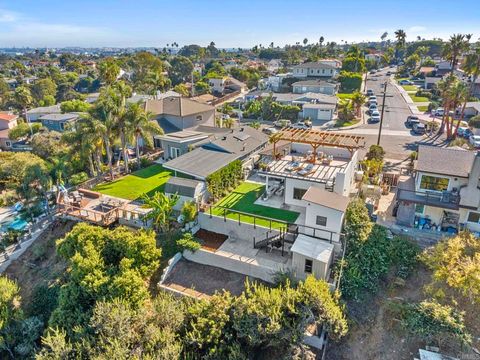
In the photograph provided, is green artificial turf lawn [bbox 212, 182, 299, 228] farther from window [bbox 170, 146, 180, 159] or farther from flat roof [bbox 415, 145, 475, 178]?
window [bbox 170, 146, 180, 159]

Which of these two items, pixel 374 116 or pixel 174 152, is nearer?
pixel 174 152

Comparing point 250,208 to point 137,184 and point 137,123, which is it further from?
point 137,123

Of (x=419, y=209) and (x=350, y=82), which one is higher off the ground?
→ (x=350, y=82)

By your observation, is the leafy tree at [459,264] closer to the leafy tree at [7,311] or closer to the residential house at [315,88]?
the leafy tree at [7,311]

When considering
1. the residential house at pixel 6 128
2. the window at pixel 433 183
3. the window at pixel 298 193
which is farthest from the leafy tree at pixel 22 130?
the window at pixel 433 183

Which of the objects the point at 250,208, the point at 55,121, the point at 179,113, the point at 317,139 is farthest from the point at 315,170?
the point at 55,121

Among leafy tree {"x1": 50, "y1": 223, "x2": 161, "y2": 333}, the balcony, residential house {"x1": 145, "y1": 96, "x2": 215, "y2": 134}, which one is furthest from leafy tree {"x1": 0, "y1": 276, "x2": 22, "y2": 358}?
the balcony
